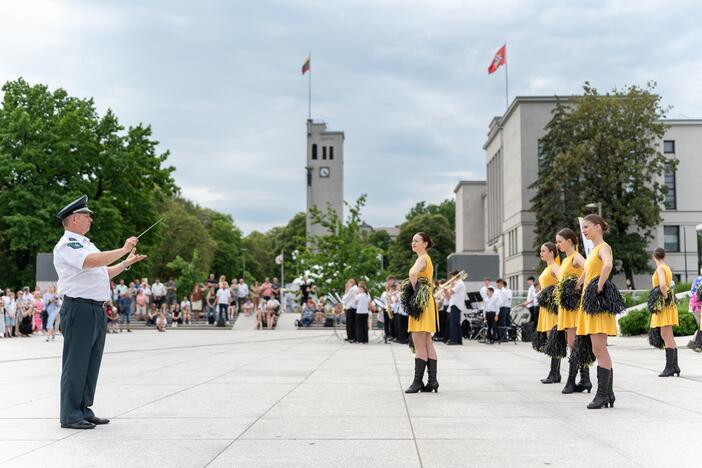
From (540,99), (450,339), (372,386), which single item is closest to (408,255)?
(540,99)

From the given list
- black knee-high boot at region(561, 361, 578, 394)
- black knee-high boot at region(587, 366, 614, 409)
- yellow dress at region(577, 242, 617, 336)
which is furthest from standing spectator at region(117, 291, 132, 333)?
black knee-high boot at region(587, 366, 614, 409)

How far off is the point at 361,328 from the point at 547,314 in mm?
13853

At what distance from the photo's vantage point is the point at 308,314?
→ 37344mm

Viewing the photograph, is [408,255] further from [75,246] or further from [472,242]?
[75,246]

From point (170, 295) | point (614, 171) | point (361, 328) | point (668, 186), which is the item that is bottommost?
point (361, 328)

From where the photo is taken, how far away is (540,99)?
68250mm

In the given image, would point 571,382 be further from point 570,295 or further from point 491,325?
point 491,325

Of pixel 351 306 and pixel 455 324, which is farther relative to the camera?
pixel 351 306

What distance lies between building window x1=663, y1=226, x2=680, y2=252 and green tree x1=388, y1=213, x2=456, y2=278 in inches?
1517

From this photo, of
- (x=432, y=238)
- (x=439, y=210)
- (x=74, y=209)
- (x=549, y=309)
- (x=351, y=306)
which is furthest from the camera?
(x=439, y=210)

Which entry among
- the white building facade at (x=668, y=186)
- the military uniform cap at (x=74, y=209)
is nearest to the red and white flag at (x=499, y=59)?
the white building facade at (x=668, y=186)

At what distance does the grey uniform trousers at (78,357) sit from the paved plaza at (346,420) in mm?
299

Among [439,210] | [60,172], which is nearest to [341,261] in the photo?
[60,172]

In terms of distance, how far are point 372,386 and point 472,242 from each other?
95.9 metres
